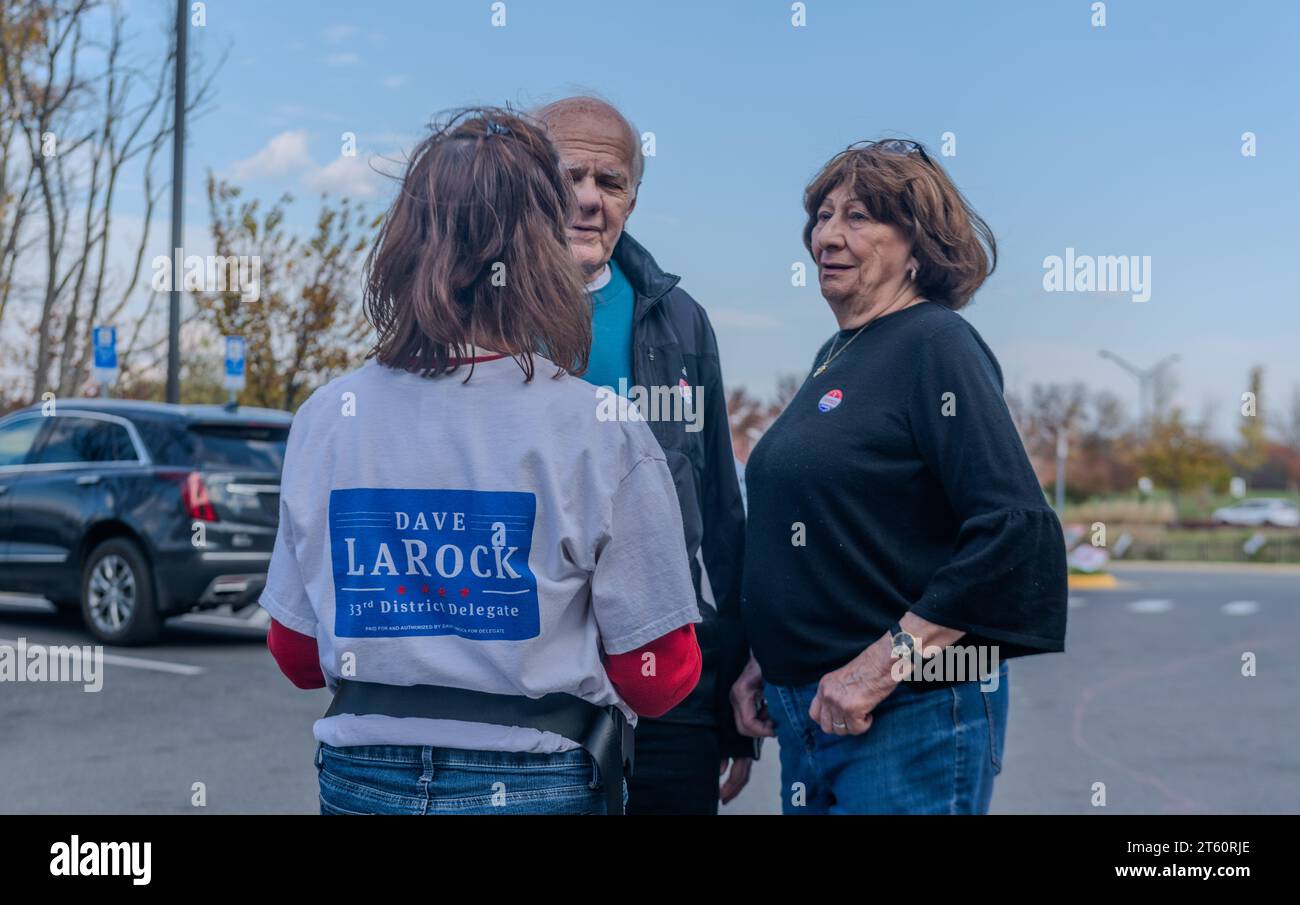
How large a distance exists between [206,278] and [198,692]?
744cm

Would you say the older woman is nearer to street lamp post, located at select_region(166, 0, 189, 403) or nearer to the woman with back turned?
the woman with back turned

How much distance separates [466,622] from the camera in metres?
1.75

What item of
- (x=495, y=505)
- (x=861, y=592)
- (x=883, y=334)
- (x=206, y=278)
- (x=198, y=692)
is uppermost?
(x=206, y=278)

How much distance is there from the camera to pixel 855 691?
2.28 metres

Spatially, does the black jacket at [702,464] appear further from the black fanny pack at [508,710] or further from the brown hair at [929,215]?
the black fanny pack at [508,710]

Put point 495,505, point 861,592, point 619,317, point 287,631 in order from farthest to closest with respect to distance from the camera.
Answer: point 619,317 < point 861,592 < point 287,631 < point 495,505

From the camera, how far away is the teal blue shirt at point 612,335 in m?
2.56

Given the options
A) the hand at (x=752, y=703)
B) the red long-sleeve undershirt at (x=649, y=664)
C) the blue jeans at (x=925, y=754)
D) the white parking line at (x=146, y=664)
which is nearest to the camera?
the red long-sleeve undershirt at (x=649, y=664)

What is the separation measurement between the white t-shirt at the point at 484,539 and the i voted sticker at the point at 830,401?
2.10 ft

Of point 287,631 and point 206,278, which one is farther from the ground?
point 206,278

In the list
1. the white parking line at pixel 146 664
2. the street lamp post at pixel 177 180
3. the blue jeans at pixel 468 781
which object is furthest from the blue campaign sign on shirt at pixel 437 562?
the street lamp post at pixel 177 180

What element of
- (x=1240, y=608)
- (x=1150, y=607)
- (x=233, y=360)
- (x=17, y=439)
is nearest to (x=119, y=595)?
(x=17, y=439)
